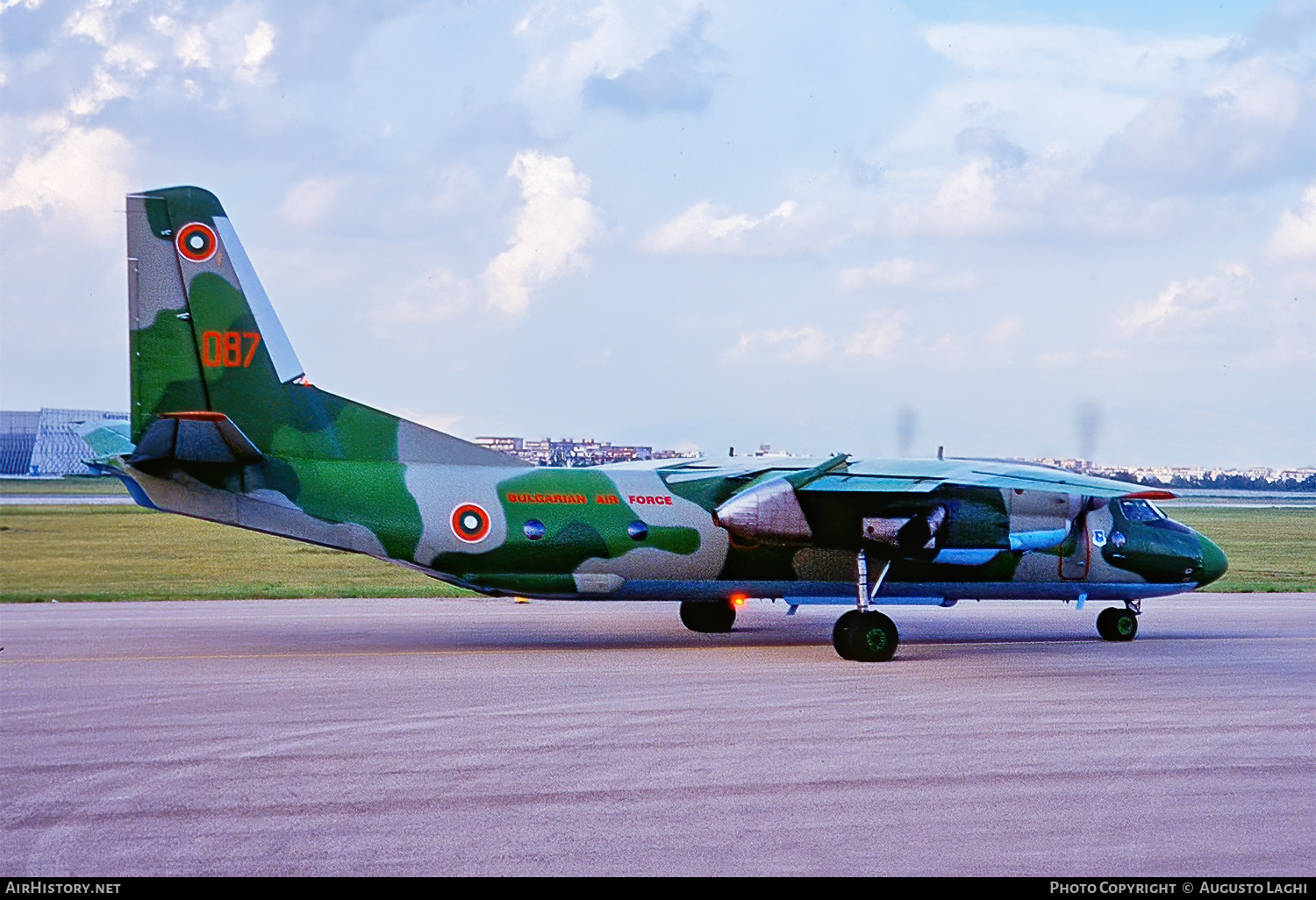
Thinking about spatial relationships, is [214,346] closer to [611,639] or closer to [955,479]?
[611,639]

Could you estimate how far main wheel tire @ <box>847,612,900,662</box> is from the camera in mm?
20500

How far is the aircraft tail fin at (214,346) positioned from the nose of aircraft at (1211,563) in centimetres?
1443

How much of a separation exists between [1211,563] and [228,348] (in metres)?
17.3

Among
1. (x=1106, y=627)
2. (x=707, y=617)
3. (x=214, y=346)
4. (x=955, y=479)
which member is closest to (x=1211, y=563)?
(x=1106, y=627)

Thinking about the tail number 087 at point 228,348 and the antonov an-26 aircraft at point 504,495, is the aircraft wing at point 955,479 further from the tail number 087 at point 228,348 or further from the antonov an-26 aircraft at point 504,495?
the tail number 087 at point 228,348

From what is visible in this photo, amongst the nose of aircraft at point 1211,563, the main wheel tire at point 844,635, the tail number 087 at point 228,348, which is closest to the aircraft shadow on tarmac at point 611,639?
the nose of aircraft at point 1211,563

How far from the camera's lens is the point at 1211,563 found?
81.3 ft

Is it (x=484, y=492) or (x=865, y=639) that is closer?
(x=865, y=639)

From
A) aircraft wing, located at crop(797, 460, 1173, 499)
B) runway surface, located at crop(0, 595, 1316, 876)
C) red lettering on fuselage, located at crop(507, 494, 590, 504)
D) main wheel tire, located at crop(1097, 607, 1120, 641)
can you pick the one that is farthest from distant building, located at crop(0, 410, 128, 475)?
main wheel tire, located at crop(1097, 607, 1120, 641)

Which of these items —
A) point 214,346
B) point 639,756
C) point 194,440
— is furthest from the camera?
point 214,346

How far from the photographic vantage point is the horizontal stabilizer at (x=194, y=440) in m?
18.4

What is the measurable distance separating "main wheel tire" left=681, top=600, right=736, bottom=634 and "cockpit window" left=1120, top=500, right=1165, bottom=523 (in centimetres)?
720

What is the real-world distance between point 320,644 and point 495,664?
3575 mm

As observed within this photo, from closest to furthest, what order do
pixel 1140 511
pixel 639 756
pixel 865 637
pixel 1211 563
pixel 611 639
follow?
pixel 639 756
pixel 865 637
pixel 611 639
pixel 1140 511
pixel 1211 563
